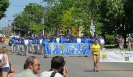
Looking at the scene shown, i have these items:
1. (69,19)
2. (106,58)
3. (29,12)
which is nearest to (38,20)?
(29,12)

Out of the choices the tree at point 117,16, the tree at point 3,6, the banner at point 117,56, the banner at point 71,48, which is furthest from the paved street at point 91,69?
the tree at point 3,6

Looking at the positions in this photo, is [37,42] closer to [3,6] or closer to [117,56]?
[117,56]

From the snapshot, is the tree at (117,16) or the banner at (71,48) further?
the tree at (117,16)

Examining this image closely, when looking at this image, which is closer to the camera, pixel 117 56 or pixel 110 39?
pixel 117 56

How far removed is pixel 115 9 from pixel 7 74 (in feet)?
136

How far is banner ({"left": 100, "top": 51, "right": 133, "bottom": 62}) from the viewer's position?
70.2 feet

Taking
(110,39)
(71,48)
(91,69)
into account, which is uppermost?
(110,39)

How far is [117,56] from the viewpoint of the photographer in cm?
2162

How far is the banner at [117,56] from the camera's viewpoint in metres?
21.4

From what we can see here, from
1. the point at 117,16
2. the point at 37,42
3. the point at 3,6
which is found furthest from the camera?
the point at 3,6

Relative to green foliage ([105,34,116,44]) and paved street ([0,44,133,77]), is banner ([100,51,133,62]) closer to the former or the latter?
paved street ([0,44,133,77])

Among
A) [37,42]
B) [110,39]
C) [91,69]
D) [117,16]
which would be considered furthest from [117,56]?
[110,39]

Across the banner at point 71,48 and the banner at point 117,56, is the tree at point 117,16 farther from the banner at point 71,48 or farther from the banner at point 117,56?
the banner at point 117,56

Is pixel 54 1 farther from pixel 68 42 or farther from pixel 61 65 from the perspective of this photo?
pixel 61 65
